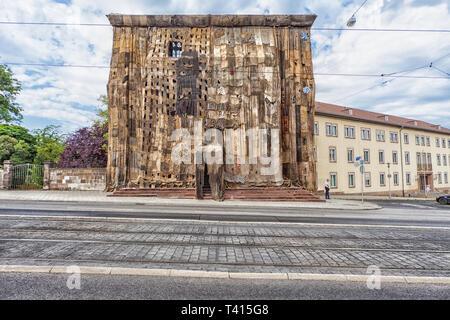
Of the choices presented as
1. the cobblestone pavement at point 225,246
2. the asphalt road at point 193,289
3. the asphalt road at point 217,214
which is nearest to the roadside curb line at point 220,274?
the asphalt road at point 193,289

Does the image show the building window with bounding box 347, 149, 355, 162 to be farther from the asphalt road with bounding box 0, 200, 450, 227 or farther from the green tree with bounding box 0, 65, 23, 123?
the green tree with bounding box 0, 65, 23, 123

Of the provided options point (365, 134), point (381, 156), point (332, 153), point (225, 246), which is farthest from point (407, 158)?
point (225, 246)

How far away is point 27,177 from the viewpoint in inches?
731

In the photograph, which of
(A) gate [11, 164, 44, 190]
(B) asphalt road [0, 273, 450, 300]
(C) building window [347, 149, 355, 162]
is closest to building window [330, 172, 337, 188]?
(C) building window [347, 149, 355, 162]

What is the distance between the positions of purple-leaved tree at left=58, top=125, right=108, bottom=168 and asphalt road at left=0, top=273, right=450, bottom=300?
1920 cm

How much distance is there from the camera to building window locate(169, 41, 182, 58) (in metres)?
18.2

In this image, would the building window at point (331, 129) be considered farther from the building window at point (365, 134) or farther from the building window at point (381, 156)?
the building window at point (381, 156)

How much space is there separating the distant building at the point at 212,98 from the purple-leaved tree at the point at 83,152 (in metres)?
4.86

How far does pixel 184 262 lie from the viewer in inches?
162

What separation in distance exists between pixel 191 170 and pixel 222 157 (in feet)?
8.37

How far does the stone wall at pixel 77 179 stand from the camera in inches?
711

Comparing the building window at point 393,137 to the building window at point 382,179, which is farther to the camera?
the building window at point 393,137

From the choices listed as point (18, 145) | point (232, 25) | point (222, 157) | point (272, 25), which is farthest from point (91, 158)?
point (272, 25)
